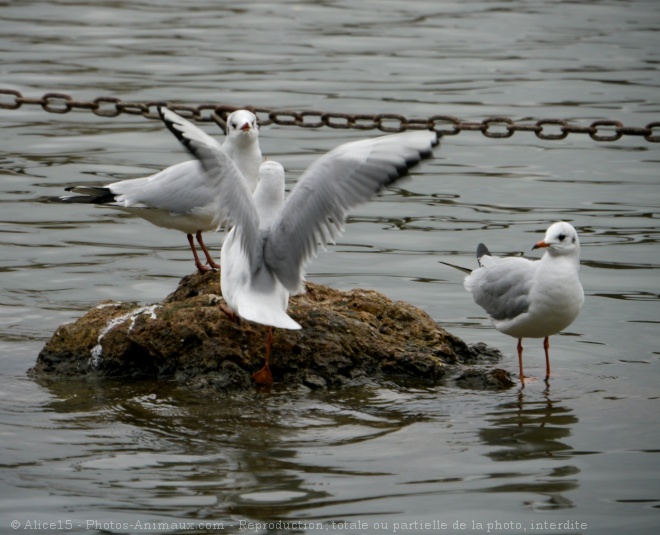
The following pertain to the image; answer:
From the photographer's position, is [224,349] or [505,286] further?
[505,286]

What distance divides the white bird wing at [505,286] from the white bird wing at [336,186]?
98 cm

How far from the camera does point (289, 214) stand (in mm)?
6051

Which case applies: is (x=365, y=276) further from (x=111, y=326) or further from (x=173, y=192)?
(x=111, y=326)

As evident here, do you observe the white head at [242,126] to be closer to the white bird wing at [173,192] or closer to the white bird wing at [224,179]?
the white bird wing at [173,192]

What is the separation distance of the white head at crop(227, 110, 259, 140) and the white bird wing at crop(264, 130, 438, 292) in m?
1.03

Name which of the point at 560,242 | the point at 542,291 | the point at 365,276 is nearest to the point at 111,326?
the point at 542,291

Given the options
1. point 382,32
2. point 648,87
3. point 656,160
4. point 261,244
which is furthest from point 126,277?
point 382,32

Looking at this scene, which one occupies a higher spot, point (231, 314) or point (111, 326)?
point (231, 314)

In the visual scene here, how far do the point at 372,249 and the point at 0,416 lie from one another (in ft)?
13.8

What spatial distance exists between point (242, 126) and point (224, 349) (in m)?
1.44

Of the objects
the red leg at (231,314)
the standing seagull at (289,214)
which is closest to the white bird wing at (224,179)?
the standing seagull at (289,214)

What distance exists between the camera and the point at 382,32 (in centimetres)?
1912

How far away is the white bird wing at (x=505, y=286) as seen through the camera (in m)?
6.34

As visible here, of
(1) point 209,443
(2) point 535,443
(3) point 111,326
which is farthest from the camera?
(3) point 111,326
